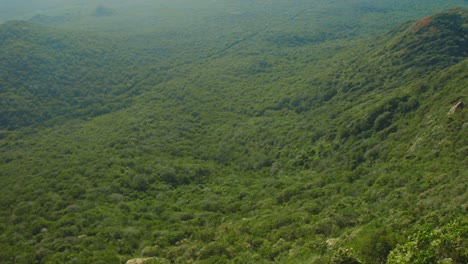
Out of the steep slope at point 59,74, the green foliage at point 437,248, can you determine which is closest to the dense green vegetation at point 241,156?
the green foliage at point 437,248

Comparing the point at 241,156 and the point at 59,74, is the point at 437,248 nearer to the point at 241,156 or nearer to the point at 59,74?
the point at 241,156

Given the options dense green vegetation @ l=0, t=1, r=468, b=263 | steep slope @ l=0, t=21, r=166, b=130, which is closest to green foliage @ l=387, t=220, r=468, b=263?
dense green vegetation @ l=0, t=1, r=468, b=263

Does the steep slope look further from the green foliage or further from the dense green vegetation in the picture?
the green foliage

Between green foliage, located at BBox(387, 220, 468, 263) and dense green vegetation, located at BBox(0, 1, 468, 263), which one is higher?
green foliage, located at BBox(387, 220, 468, 263)

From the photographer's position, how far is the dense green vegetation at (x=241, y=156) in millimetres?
30422

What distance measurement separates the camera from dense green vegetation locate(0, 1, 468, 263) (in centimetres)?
3042

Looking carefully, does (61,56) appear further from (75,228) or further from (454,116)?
(454,116)

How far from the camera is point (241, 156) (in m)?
70.9

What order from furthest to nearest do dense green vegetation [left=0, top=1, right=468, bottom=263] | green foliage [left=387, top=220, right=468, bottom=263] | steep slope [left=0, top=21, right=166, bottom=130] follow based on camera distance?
steep slope [left=0, top=21, right=166, bottom=130] < dense green vegetation [left=0, top=1, right=468, bottom=263] < green foliage [left=387, top=220, right=468, bottom=263]

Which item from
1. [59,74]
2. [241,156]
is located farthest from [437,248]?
[59,74]

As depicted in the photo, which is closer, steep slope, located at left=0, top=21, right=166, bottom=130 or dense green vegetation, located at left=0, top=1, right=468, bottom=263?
dense green vegetation, located at left=0, top=1, right=468, bottom=263

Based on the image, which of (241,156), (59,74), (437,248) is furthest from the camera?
(59,74)

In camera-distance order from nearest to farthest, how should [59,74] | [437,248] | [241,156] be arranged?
[437,248] < [241,156] < [59,74]

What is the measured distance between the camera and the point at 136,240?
132 ft
